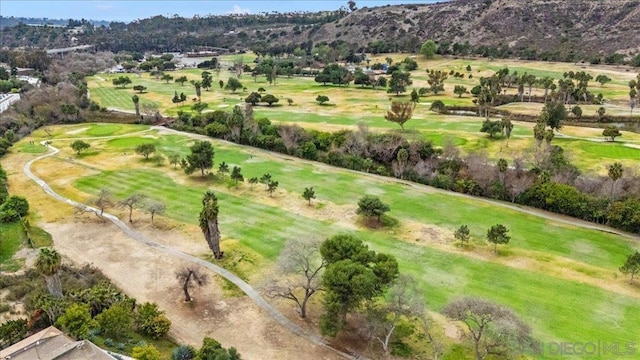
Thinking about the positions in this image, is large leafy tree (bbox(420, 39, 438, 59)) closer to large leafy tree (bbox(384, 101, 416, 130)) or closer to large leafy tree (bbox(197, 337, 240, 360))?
large leafy tree (bbox(384, 101, 416, 130))

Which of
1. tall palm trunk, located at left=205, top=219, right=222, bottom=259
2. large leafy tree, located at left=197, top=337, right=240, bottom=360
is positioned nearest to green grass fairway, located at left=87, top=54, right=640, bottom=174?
tall palm trunk, located at left=205, top=219, right=222, bottom=259

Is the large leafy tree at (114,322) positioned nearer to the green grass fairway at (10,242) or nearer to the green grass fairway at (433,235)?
the green grass fairway at (433,235)

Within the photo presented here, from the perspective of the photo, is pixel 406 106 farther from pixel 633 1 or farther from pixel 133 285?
pixel 633 1

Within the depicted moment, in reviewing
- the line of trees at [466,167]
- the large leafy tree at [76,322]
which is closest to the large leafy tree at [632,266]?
the line of trees at [466,167]

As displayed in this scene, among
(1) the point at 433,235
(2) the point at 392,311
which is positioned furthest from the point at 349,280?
(1) the point at 433,235

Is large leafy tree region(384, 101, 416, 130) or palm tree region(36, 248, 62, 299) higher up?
large leafy tree region(384, 101, 416, 130)

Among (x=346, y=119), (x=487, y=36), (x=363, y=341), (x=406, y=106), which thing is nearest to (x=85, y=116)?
(x=346, y=119)
